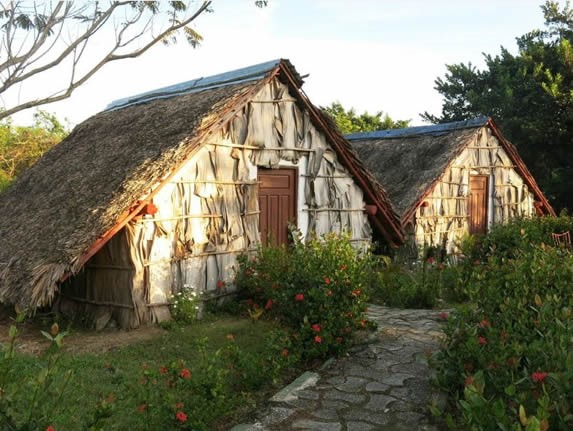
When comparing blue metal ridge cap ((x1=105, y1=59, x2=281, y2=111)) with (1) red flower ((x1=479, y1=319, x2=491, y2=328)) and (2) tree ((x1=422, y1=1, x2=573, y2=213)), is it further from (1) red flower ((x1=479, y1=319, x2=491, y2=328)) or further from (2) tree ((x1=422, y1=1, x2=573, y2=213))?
(2) tree ((x1=422, y1=1, x2=573, y2=213))

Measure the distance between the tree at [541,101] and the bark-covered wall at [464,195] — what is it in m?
5.44

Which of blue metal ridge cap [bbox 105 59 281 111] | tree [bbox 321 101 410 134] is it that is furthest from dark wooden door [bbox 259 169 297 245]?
tree [bbox 321 101 410 134]

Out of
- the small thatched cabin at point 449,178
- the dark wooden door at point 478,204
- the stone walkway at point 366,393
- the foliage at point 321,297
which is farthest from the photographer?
the dark wooden door at point 478,204

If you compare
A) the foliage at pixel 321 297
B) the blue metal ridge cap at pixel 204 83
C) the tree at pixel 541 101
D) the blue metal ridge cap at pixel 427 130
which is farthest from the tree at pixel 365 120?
the foliage at pixel 321 297

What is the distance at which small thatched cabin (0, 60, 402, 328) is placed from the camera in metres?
7.13

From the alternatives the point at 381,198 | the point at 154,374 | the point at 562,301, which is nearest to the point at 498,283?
the point at 562,301

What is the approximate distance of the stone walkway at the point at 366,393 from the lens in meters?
4.48

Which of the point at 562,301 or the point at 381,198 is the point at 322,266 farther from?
the point at 381,198

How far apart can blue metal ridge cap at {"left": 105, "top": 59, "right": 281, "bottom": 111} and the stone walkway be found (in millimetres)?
4847

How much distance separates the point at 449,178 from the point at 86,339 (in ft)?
32.7

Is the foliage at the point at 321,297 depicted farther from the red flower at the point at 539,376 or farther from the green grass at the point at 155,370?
the red flower at the point at 539,376

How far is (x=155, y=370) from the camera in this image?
4891 millimetres

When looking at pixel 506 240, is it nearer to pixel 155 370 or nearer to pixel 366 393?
pixel 366 393

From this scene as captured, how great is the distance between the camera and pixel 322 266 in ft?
20.7
